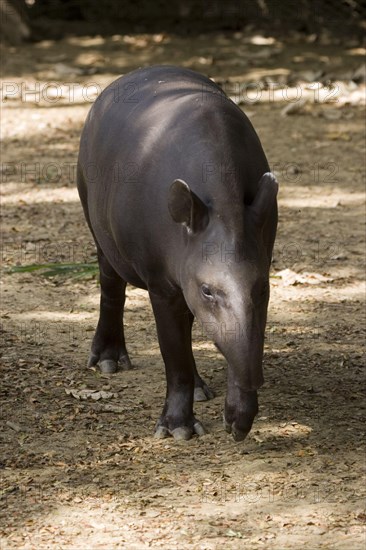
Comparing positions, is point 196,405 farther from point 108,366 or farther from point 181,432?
point 108,366

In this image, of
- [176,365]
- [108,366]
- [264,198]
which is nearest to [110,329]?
[108,366]

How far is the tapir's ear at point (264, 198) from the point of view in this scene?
14.0 feet

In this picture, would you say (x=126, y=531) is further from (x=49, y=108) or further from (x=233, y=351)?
(x=49, y=108)

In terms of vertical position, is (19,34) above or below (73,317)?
below

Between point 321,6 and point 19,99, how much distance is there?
4.83m

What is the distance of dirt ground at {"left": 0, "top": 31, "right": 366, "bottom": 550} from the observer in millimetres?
4160

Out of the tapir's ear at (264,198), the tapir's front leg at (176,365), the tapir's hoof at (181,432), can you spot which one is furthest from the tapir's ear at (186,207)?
the tapir's hoof at (181,432)

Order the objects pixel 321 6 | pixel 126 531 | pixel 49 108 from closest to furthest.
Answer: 1. pixel 126 531
2. pixel 49 108
3. pixel 321 6

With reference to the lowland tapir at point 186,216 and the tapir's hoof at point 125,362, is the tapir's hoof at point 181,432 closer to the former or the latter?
the lowland tapir at point 186,216

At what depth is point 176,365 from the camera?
488cm

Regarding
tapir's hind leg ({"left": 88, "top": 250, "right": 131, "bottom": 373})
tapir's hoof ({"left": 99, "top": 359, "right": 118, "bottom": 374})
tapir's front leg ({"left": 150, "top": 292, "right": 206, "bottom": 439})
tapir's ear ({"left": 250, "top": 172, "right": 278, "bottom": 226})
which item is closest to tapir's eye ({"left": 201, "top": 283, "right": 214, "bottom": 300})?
tapir's ear ({"left": 250, "top": 172, "right": 278, "bottom": 226})

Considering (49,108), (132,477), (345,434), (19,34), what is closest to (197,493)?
(132,477)

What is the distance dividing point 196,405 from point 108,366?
0.61m

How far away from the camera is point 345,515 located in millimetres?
4199
